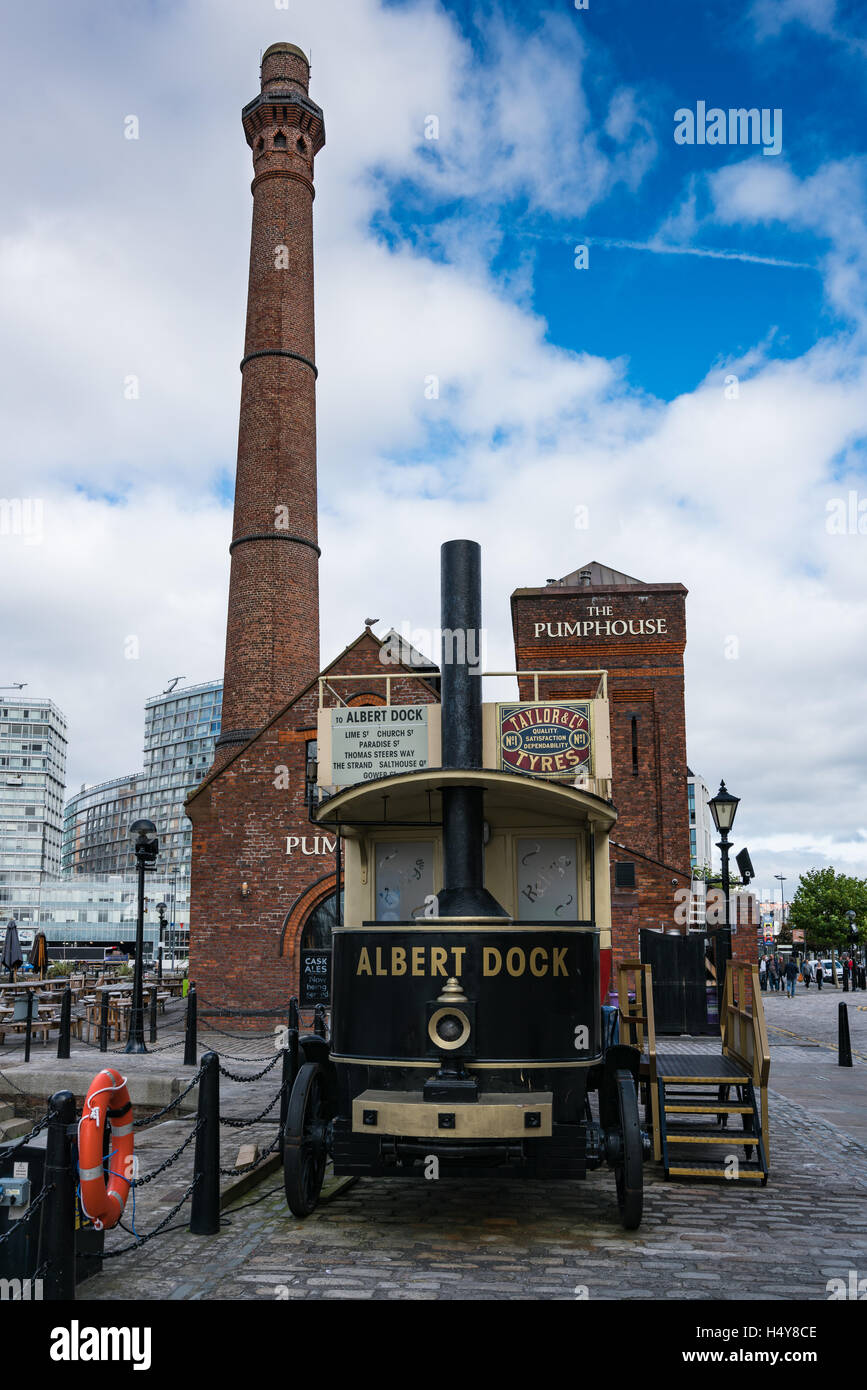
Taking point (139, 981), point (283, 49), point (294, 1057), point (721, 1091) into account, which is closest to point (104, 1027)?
point (139, 981)

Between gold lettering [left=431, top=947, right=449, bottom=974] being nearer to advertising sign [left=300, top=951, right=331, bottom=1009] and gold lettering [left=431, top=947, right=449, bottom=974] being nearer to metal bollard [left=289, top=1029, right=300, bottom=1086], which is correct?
metal bollard [left=289, top=1029, right=300, bottom=1086]

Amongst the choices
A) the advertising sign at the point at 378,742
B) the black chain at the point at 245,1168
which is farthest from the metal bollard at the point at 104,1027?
the advertising sign at the point at 378,742

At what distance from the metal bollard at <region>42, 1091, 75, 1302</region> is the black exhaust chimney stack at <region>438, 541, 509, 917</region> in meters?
2.94

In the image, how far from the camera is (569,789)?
24.5 ft

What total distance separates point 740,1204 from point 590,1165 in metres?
1.86

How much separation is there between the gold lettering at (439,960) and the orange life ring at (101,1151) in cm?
198

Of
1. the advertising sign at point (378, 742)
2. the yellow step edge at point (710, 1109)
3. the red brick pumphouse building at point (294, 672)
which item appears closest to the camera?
the yellow step edge at point (710, 1109)

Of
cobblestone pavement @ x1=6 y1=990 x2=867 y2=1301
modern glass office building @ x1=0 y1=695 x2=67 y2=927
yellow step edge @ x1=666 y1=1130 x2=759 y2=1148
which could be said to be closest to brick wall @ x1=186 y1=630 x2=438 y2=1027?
cobblestone pavement @ x1=6 y1=990 x2=867 y2=1301

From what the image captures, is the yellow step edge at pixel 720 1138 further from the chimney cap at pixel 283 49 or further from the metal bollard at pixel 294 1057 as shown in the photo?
the chimney cap at pixel 283 49

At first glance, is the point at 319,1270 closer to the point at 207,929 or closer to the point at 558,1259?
the point at 558,1259

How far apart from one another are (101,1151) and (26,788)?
147096mm

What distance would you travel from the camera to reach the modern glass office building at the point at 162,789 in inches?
5984

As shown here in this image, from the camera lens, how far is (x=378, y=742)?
9172 millimetres

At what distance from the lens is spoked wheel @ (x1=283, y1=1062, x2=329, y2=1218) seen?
689 centimetres
